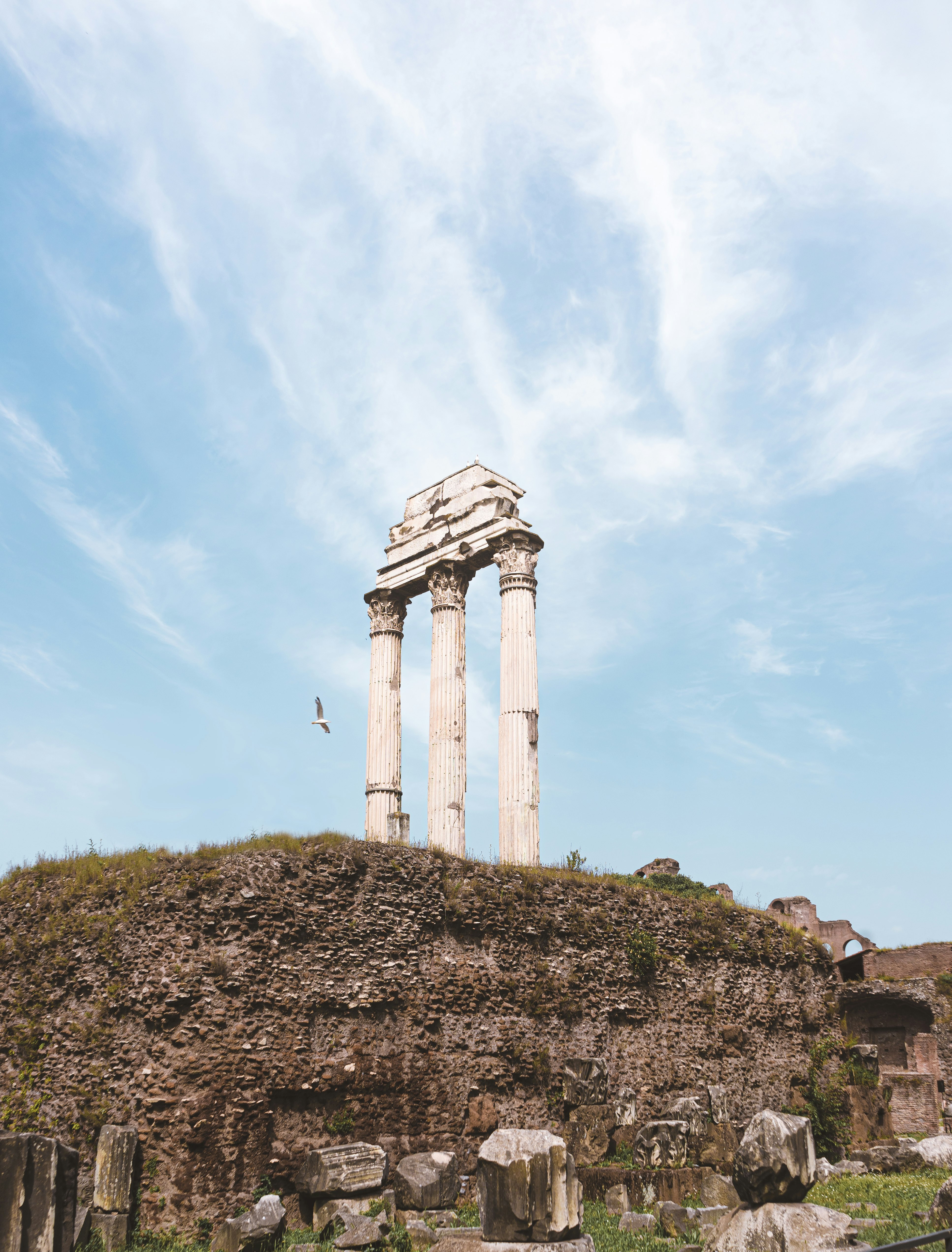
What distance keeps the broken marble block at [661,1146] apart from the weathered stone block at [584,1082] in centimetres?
126

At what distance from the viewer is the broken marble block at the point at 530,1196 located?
656cm

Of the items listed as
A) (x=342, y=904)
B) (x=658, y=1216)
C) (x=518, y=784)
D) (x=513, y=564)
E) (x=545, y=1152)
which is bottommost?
(x=658, y=1216)

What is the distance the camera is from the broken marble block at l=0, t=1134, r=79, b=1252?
7.79 metres

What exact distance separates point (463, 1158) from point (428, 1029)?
5.17ft

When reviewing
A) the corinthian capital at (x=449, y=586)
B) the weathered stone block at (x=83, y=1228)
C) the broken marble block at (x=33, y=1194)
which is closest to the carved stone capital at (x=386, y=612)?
the corinthian capital at (x=449, y=586)

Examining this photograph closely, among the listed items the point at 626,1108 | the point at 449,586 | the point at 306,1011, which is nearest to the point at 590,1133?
the point at 626,1108

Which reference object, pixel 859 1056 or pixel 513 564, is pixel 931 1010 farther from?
pixel 513 564

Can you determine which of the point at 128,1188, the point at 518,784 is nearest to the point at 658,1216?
the point at 128,1188

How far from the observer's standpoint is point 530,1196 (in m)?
6.57

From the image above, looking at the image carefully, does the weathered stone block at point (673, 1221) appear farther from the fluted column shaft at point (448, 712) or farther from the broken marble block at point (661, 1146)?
the fluted column shaft at point (448, 712)

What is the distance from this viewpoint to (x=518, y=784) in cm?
2073

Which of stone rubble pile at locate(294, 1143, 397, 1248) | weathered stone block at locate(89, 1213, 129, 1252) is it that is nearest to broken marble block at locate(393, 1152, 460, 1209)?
→ stone rubble pile at locate(294, 1143, 397, 1248)

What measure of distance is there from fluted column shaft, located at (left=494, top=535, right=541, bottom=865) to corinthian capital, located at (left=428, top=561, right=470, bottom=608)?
3.52 ft

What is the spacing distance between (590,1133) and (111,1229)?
5.88m
